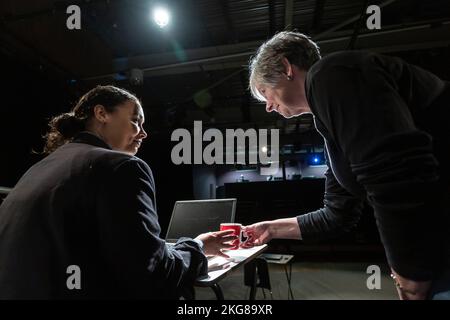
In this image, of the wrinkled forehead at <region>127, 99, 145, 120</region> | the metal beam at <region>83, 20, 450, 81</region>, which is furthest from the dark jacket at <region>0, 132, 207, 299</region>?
the metal beam at <region>83, 20, 450, 81</region>

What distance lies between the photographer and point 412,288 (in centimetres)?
60

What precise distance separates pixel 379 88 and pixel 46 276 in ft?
3.22

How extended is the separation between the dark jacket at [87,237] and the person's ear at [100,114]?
365 millimetres

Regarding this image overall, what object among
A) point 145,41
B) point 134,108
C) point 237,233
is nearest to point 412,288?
point 237,233

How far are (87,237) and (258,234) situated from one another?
91cm

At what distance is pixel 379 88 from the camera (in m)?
0.63

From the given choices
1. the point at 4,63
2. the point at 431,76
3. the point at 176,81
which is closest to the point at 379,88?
the point at 431,76

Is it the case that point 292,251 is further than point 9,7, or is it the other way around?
point 292,251

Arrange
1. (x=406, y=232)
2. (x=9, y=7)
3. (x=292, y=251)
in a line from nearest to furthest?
(x=406, y=232), (x=9, y=7), (x=292, y=251)

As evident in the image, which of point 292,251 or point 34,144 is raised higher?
point 34,144

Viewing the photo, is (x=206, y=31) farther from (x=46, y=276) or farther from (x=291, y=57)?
(x=46, y=276)

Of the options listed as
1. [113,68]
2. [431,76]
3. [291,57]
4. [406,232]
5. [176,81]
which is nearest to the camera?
[406,232]

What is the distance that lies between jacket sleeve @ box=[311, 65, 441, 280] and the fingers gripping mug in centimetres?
85

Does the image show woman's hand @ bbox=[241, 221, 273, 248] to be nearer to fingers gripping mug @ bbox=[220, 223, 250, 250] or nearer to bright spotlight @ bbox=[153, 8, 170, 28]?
fingers gripping mug @ bbox=[220, 223, 250, 250]
